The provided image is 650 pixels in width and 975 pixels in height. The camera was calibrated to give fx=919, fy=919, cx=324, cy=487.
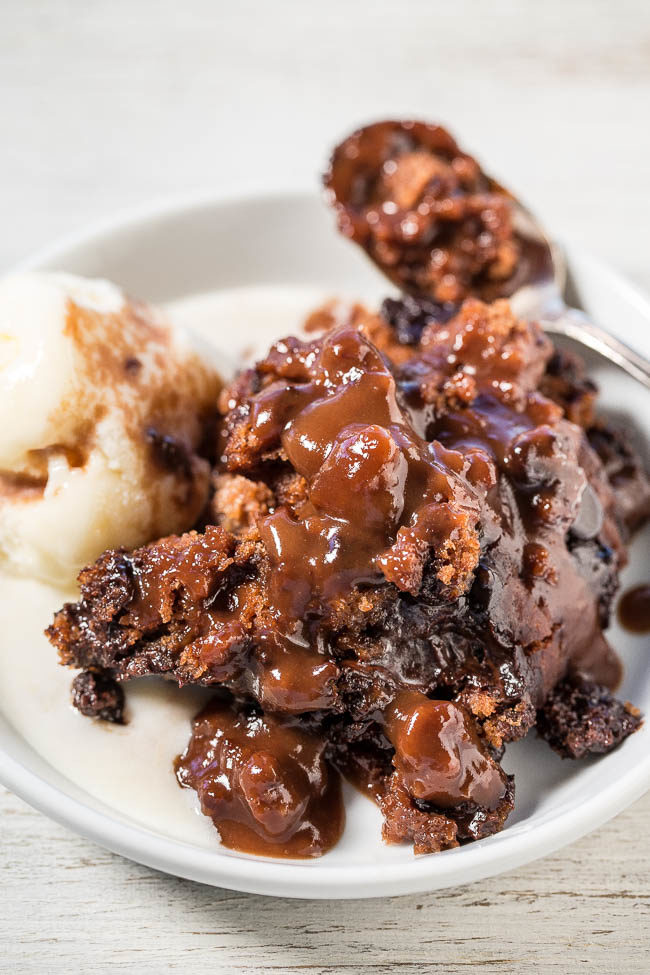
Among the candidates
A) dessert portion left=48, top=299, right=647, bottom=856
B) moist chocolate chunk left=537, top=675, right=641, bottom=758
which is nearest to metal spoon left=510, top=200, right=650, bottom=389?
dessert portion left=48, top=299, right=647, bottom=856

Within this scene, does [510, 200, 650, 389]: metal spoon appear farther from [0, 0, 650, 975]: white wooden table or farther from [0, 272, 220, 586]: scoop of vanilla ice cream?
[0, 272, 220, 586]: scoop of vanilla ice cream

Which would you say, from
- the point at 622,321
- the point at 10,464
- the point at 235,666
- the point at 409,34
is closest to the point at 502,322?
the point at 622,321

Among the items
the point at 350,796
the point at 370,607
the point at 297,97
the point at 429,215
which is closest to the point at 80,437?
the point at 370,607

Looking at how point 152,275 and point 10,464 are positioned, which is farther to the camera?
point 152,275

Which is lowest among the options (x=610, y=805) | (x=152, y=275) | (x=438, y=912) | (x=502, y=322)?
(x=438, y=912)

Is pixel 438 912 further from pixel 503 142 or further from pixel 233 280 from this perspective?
pixel 503 142

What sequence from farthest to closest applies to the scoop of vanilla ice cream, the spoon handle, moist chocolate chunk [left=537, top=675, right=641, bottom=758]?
the spoon handle
the scoop of vanilla ice cream
moist chocolate chunk [left=537, top=675, right=641, bottom=758]
